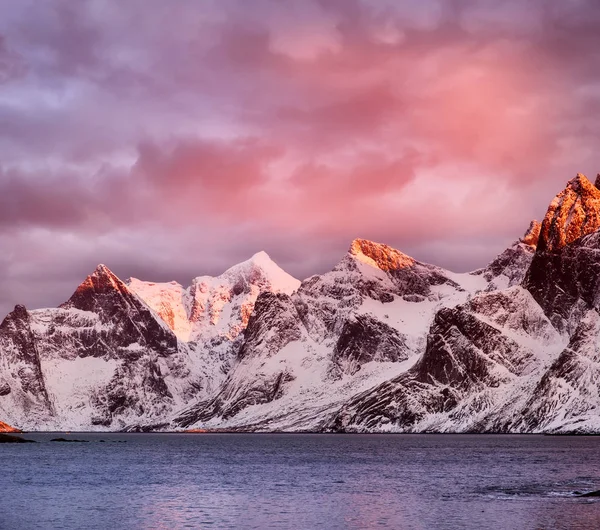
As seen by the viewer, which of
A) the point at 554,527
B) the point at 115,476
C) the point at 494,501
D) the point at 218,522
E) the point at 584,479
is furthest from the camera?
the point at 115,476

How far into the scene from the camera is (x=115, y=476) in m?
189

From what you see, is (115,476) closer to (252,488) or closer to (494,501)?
(252,488)

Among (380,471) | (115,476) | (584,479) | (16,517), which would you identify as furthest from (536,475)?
(16,517)

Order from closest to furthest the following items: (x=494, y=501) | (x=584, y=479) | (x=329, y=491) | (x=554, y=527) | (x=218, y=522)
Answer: (x=554, y=527) → (x=218, y=522) → (x=494, y=501) → (x=329, y=491) → (x=584, y=479)

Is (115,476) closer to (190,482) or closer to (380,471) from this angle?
(190,482)

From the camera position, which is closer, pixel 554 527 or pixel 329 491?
pixel 554 527

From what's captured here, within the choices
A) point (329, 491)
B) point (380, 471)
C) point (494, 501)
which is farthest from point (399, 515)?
point (380, 471)

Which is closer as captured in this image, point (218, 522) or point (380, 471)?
point (218, 522)

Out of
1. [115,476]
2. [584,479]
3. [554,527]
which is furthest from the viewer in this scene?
[115,476]

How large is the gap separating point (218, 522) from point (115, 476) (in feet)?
261

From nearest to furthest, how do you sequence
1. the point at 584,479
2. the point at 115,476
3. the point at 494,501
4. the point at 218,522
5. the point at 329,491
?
the point at 218,522 → the point at 494,501 → the point at 329,491 → the point at 584,479 → the point at 115,476

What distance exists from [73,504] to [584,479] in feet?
262

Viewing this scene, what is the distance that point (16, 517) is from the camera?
120375 millimetres

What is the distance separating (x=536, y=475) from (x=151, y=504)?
233 ft
